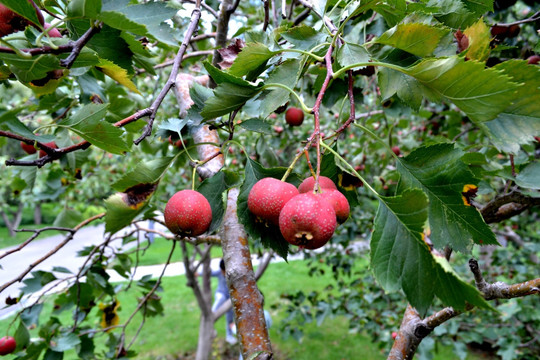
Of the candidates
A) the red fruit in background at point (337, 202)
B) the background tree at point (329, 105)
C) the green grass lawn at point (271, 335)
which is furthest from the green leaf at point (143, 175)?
the green grass lawn at point (271, 335)

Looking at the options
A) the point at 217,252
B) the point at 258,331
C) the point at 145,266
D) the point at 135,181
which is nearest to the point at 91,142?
the point at 135,181

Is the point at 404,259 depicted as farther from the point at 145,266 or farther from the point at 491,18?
the point at 145,266

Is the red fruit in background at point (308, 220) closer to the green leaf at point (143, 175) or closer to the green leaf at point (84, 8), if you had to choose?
the green leaf at point (143, 175)

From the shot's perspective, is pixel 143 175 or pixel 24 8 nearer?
pixel 24 8

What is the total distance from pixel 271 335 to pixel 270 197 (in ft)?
20.2

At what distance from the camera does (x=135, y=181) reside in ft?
3.32

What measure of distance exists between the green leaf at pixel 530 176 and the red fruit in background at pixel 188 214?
1.19 meters

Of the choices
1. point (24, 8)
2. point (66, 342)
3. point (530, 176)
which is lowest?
point (66, 342)

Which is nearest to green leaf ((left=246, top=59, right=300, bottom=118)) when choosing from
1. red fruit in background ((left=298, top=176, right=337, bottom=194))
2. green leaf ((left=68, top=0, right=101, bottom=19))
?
red fruit in background ((left=298, top=176, right=337, bottom=194))

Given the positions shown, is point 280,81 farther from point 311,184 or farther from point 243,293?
point 243,293

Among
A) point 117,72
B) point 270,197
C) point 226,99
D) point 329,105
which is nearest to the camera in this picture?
point 270,197

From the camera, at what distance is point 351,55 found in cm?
97

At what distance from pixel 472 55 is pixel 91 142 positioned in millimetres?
1085

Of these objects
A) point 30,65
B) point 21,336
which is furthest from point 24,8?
point 21,336
